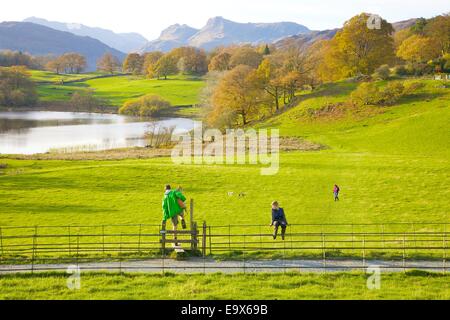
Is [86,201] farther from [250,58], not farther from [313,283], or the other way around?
[250,58]

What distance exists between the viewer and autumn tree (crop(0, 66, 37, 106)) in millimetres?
161500

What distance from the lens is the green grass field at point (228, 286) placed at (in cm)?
2058

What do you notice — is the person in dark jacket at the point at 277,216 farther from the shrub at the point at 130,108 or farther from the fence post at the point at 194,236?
the shrub at the point at 130,108

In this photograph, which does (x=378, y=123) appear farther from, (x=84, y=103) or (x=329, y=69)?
(x=84, y=103)

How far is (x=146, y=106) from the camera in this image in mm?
148875

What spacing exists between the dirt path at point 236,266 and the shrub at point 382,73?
3134 inches

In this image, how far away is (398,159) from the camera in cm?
5850

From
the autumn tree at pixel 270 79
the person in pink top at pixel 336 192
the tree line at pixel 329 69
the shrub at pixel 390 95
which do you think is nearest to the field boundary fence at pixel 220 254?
the person in pink top at pixel 336 192

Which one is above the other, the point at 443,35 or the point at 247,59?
the point at 443,35

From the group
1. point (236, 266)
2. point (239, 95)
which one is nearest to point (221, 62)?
point (239, 95)

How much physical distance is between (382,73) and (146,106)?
72116mm
